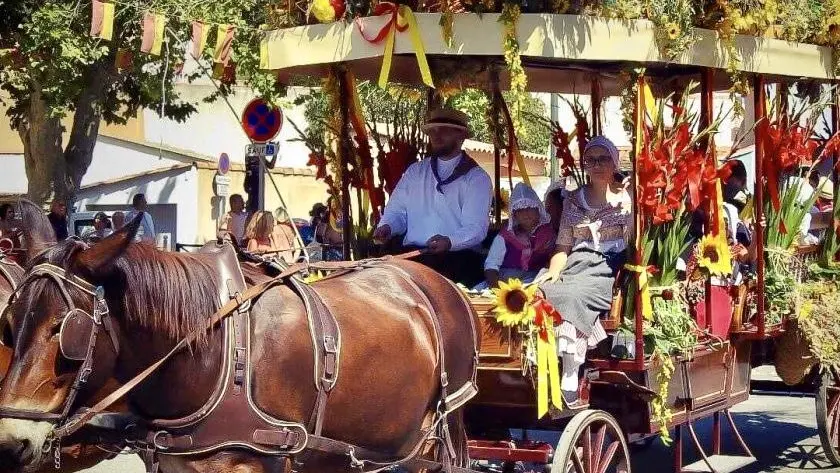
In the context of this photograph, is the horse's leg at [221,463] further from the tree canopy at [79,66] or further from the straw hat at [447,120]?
the tree canopy at [79,66]

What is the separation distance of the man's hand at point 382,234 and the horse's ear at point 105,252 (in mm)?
2842

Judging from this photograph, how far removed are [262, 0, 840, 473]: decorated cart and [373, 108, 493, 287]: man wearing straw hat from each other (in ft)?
1.07

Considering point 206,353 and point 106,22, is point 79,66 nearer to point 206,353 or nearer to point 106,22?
point 106,22

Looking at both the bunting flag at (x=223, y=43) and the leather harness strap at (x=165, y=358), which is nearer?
the leather harness strap at (x=165, y=358)

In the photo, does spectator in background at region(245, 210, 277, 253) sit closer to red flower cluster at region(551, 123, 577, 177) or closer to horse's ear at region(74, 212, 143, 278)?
red flower cluster at region(551, 123, 577, 177)

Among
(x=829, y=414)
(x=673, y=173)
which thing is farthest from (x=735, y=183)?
(x=673, y=173)

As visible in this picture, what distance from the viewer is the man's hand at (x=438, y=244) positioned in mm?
6668

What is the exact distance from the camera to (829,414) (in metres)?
8.64

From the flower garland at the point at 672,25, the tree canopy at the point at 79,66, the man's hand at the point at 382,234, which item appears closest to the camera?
the flower garland at the point at 672,25

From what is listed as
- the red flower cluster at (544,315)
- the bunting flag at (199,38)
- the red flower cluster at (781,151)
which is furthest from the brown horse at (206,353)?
the bunting flag at (199,38)

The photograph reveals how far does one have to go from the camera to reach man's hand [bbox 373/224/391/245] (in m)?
7.11

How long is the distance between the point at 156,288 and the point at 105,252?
0.24 m

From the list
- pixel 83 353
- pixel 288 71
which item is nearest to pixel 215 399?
pixel 83 353

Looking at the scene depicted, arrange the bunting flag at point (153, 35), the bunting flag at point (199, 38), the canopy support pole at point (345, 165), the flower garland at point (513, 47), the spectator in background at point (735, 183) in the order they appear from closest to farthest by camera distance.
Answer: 1. the flower garland at point (513, 47)
2. the canopy support pole at point (345, 165)
3. the spectator in background at point (735, 183)
4. the bunting flag at point (153, 35)
5. the bunting flag at point (199, 38)
